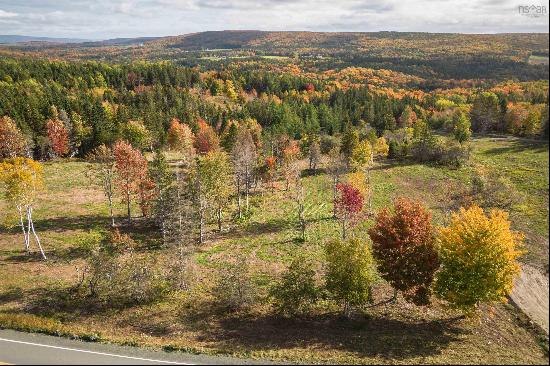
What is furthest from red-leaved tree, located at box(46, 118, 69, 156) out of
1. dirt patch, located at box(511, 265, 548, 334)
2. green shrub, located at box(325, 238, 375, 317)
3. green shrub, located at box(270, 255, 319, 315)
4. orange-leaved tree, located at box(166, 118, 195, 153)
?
dirt patch, located at box(511, 265, 548, 334)

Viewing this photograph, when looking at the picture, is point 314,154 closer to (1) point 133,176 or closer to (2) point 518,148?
(1) point 133,176

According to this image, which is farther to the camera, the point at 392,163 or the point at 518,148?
the point at 518,148

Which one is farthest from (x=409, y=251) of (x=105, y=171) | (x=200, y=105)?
(x=200, y=105)

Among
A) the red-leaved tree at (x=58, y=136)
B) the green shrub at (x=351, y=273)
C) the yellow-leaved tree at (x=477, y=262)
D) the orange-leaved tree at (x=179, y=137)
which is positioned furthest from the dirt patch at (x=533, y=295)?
the red-leaved tree at (x=58, y=136)

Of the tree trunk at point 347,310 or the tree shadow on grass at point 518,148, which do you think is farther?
the tree shadow on grass at point 518,148

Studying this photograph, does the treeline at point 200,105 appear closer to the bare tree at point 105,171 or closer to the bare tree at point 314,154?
the bare tree at point 105,171

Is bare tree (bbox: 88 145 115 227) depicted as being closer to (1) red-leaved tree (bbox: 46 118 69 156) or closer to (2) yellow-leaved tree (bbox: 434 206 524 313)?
(1) red-leaved tree (bbox: 46 118 69 156)
